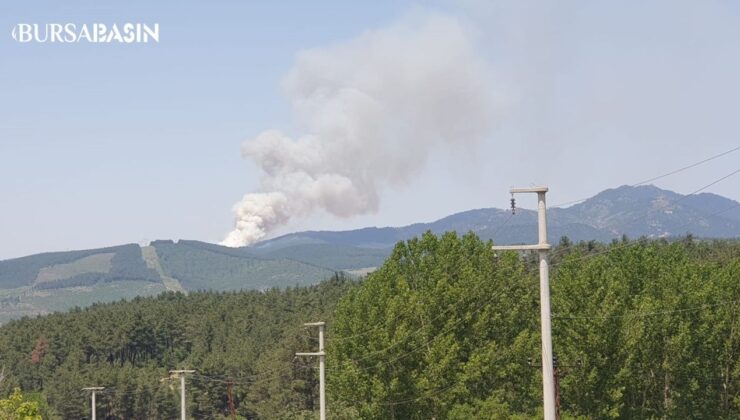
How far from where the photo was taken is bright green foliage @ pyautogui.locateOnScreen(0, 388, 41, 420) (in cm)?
5119

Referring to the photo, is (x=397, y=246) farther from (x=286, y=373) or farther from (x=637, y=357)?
(x=286, y=373)

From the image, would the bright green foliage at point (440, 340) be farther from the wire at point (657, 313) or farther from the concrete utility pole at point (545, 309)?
the concrete utility pole at point (545, 309)

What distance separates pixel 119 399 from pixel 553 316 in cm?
11358

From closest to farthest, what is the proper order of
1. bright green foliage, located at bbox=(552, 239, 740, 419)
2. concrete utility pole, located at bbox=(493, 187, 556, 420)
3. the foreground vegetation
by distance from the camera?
concrete utility pole, located at bbox=(493, 187, 556, 420), the foreground vegetation, bright green foliage, located at bbox=(552, 239, 740, 419)

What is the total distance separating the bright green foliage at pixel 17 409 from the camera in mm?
51188

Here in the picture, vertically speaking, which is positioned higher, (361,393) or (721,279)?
(721,279)

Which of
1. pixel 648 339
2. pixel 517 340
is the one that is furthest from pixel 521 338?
pixel 648 339

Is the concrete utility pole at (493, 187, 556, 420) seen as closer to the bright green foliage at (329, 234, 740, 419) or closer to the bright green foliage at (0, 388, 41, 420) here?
the bright green foliage at (0, 388, 41, 420)

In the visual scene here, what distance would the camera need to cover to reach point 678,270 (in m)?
84.3

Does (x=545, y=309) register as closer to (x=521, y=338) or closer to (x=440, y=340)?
(x=440, y=340)

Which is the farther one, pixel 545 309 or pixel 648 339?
pixel 648 339

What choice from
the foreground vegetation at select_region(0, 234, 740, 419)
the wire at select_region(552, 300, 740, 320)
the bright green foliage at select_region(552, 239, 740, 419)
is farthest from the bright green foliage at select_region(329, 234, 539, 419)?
the bright green foliage at select_region(552, 239, 740, 419)

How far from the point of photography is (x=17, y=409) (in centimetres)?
5256

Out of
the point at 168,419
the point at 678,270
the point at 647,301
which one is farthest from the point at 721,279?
the point at 168,419
